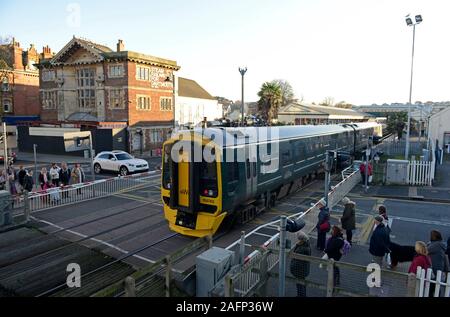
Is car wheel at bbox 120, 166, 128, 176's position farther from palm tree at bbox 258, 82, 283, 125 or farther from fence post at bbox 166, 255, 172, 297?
palm tree at bbox 258, 82, 283, 125

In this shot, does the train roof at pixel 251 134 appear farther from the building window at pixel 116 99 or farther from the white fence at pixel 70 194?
the building window at pixel 116 99

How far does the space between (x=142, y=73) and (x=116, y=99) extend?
3758mm

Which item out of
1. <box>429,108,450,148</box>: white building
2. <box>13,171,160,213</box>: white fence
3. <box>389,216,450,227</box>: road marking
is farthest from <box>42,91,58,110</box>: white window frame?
<box>429,108,450,148</box>: white building

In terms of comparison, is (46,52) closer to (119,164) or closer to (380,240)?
(119,164)

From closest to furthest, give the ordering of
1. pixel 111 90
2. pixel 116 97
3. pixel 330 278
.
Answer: pixel 330 278
pixel 116 97
pixel 111 90

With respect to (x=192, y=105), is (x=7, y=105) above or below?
below

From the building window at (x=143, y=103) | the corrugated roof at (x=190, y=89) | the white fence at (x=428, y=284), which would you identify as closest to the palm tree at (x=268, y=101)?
the corrugated roof at (x=190, y=89)

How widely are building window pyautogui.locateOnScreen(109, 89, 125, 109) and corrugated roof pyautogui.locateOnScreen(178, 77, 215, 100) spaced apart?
14.6 metres

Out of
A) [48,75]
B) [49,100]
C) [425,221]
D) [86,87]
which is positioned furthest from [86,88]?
[425,221]

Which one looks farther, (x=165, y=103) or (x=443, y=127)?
(x=165, y=103)

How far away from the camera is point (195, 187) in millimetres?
9883

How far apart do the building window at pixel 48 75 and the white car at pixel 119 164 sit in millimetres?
21212

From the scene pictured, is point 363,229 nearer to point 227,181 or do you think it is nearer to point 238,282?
point 227,181
